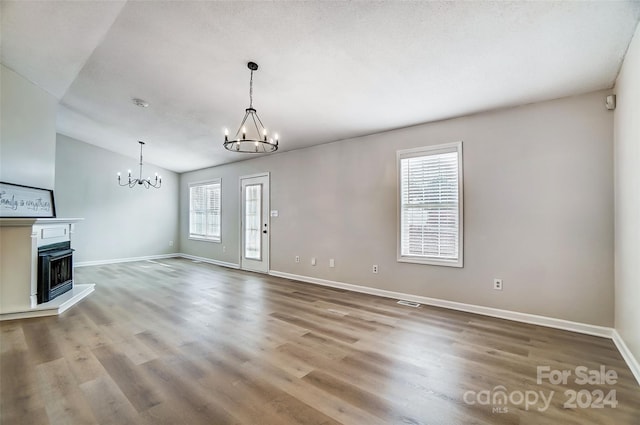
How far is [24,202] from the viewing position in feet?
12.8

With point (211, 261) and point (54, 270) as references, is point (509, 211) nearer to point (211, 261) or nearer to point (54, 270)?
point (54, 270)

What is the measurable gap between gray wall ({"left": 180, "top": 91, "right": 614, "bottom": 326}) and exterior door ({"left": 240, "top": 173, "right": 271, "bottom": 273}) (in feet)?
5.32

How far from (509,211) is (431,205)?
0.92 metres

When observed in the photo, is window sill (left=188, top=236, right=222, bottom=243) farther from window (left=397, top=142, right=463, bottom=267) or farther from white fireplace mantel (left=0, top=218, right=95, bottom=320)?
window (left=397, top=142, right=463, bottom=267)

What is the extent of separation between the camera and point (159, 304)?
13.0ft

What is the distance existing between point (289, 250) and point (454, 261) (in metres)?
3.14

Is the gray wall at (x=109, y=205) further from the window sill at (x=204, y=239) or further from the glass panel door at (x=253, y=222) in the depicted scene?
the glass panel door at (x=253, y=222)

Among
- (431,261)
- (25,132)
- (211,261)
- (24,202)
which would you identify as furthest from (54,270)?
(431,261)

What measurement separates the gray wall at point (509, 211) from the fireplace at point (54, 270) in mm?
3917

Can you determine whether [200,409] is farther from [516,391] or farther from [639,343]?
[639,343]

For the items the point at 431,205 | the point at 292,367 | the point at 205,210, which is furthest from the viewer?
the point at 205,210

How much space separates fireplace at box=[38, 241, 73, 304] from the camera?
12.1 feet

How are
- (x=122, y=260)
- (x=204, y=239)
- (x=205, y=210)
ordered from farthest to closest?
(x=205, y=210) < (x=204, y=239) < (x=122, y=260)

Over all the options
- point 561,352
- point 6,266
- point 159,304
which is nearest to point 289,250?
point 159,304
